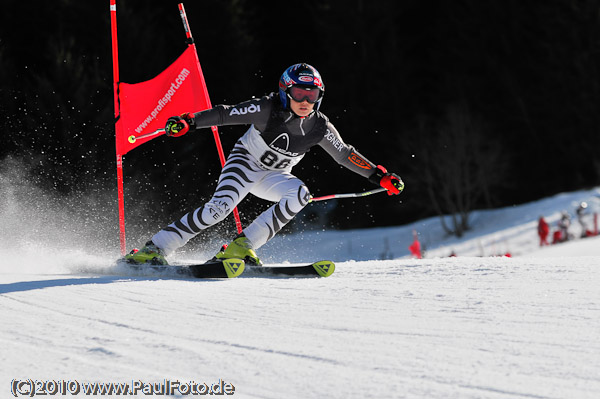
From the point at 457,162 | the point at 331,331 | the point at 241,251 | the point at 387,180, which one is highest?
the point at 457,162

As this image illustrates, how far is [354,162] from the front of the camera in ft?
17.4

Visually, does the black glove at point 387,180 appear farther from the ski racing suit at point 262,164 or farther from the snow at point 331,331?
the snow at point 331,331

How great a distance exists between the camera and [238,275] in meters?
4.69

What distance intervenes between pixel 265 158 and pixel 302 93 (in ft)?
1.79

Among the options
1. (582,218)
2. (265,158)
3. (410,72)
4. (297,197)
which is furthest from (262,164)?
(410,72)

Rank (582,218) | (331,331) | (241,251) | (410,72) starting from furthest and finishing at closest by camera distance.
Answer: (410,72), (582,218), (241,251), (331,331)

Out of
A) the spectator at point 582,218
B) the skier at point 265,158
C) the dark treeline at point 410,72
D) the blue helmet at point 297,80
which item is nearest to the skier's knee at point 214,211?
the skier at point 265,158

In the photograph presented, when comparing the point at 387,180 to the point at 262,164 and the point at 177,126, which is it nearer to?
the point at 262,164

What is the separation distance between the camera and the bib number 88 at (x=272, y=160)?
5051 millimetres

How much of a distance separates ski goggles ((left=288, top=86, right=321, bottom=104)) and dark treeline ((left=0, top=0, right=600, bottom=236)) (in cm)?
1548

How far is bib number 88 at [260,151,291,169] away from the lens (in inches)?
199

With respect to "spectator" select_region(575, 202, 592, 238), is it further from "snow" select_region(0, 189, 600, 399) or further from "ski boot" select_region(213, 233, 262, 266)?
"ski boot" select_region(213, 233, 262, 266)

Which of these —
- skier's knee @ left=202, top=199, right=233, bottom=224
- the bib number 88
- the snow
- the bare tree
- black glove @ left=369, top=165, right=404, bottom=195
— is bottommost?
the snow

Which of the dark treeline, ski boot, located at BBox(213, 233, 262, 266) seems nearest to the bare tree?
the dark treeline
